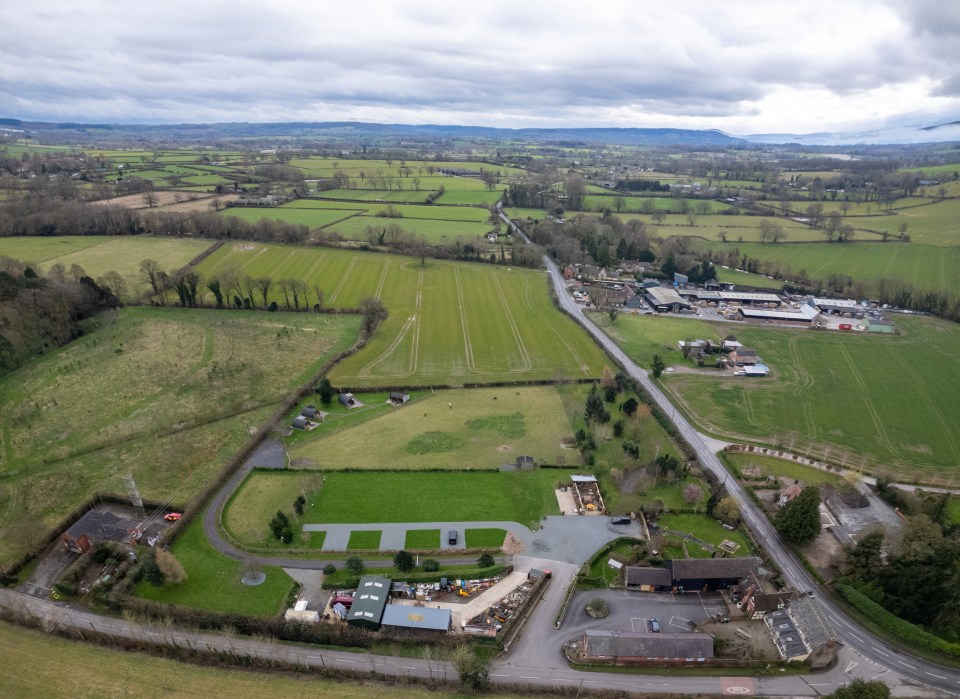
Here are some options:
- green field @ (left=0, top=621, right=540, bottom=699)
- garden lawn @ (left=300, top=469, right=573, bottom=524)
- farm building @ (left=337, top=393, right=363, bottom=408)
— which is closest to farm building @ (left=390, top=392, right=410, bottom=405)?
farm building @ (left=337, top=393, right=363, bottom=408)

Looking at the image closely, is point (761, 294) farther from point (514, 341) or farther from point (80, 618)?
point (80, 618)

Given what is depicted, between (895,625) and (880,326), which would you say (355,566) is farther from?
(880,326)

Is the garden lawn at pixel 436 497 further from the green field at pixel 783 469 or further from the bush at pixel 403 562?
the green field at pixel 783 469

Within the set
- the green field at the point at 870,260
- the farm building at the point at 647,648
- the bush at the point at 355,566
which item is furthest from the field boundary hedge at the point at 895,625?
the green field at the point at 870,260

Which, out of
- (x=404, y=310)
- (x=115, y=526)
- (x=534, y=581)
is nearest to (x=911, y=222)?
(x=404, y=310)

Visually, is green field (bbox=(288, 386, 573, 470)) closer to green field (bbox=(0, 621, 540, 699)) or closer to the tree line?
green field (bbox=(0, 621, 540, 699))

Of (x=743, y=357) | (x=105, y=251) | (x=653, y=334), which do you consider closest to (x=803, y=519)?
(x=743, y=357)
